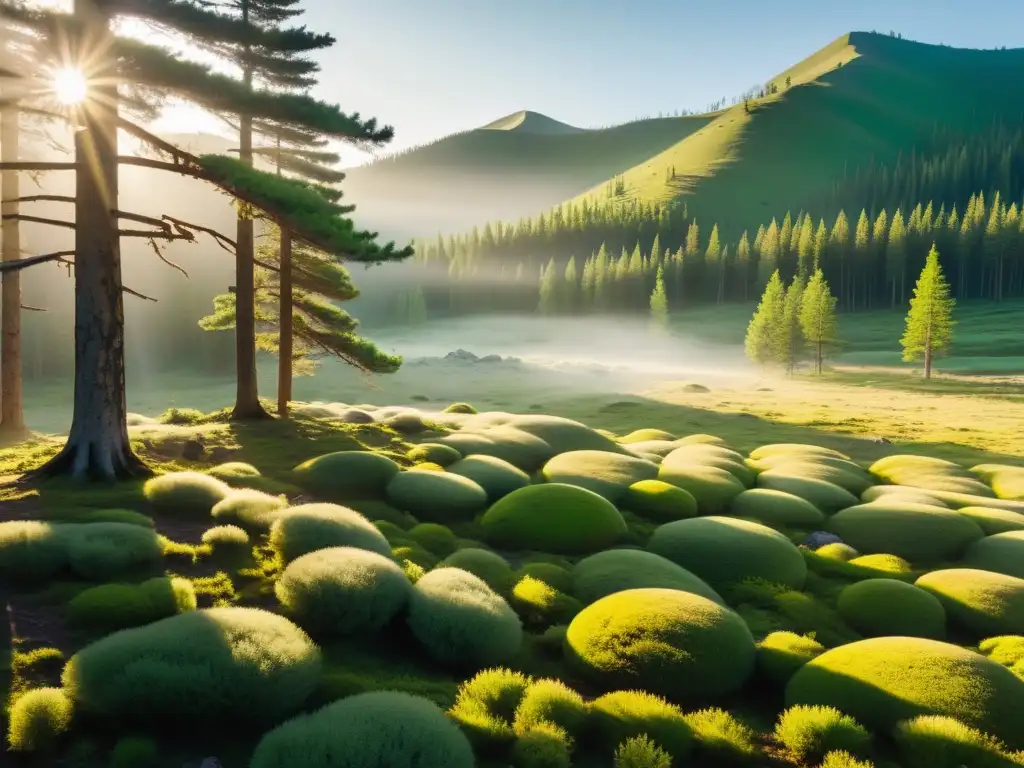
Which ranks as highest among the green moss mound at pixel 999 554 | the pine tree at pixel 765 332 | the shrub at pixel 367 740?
the pine tree at pixel 765 332

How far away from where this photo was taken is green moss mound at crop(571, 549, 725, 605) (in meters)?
10.1

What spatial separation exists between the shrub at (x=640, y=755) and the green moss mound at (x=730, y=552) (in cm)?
599

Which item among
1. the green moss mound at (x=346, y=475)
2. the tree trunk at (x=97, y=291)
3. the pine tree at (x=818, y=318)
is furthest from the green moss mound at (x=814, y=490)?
the pine tree at (x=818, y=318)

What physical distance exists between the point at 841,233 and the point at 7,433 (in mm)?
137583

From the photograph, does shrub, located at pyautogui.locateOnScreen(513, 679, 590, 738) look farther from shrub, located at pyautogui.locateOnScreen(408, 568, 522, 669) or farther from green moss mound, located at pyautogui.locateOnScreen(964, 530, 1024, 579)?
green moss mound, located at pyautogui.locateOnScreen(964, 530, 1024, 579)

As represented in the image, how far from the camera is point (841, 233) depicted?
4889 inches

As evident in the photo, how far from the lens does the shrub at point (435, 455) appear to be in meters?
18.0

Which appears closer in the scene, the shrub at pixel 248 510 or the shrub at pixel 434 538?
the shrub at pixel 248 510

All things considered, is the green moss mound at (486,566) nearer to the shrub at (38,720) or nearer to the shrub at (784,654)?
the shrub at (784,654)

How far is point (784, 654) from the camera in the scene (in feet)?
27.3

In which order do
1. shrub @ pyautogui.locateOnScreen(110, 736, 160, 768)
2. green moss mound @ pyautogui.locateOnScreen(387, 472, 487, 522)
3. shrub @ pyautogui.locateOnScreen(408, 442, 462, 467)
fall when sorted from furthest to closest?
shrub @ pyautogui.locateOnScreen(408, 442, 462, 467)
green moss mound @ pyautogui.locateOnScreen(387, 472, 487, 522)
shrub @ pyautogui.locateOnScreen(110, 736, 160, 768)

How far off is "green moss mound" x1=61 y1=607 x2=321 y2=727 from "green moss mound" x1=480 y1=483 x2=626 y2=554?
22.1 feet

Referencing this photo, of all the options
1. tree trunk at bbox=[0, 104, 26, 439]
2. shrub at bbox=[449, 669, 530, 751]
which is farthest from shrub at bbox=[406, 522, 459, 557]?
tree trunk at bbox=[0, 104, 26, 439]

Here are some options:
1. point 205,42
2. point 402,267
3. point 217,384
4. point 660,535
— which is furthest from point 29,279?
point 660,535
